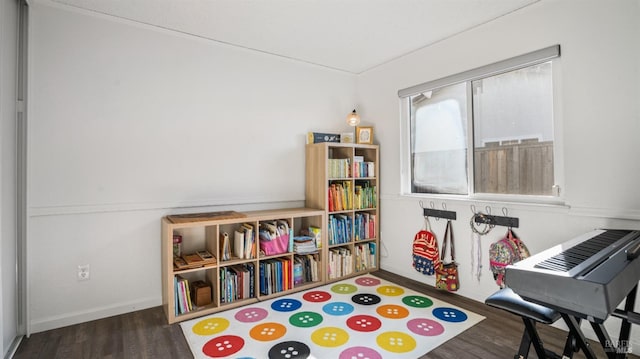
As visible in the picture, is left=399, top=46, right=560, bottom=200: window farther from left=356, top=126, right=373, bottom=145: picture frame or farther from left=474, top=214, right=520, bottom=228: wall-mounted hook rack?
left=356, top=126, right=373, bottom=145: picture frame

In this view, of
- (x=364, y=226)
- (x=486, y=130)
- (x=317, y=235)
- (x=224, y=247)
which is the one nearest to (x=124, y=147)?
(x=224, y=247)

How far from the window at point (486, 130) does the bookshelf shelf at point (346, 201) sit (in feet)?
1.56

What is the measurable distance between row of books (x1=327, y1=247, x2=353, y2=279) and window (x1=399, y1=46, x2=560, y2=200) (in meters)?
0.97

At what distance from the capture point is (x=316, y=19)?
8.04 feet

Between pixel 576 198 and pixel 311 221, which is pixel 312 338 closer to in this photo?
pixel 311 221

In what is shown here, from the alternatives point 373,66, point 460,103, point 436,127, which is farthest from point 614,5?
point 373,66

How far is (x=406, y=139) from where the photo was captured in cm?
329

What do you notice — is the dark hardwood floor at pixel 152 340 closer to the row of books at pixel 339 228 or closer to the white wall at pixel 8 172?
the white wall at pixel 8 172

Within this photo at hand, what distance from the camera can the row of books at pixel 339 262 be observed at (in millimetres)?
3106

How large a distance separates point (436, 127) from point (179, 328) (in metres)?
2.80

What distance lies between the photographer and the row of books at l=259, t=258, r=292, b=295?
2.71m

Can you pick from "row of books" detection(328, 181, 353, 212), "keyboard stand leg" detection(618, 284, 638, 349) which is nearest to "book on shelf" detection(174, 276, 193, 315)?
"row of books" detection(328, 181, 353, 212)

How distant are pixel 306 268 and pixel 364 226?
81 cm

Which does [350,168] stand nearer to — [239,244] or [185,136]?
[239,244]
